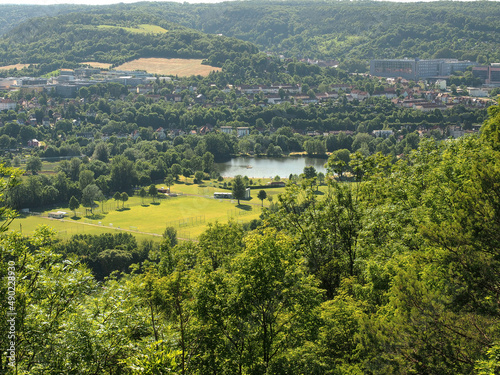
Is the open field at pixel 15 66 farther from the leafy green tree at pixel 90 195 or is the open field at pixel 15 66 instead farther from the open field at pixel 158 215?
the leafy green tree at pixel 90 195

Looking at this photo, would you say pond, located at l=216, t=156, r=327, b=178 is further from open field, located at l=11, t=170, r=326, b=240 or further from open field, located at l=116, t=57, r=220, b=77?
open field, located at l=116, t=57, r=220, b=77

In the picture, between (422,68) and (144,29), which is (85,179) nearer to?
(422,68)

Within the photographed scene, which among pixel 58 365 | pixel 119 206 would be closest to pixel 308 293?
pixel 58 365

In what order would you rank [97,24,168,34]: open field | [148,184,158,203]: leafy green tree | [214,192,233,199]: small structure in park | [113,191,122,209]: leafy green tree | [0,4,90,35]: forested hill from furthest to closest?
1. [0,4,90,35]: forested hill
2. [97,24,168,34]: open field
3. [148,184,158,203]: leafy green tree
4. [214,192,233,199]: small structure in park
5. [113,191,122,209]: leafy green tree

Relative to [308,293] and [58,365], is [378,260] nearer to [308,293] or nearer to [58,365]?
[308,293]

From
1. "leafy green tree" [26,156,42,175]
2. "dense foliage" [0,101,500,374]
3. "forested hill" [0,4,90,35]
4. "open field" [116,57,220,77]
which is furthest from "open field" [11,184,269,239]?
"forested hill" [0,4,90,35]

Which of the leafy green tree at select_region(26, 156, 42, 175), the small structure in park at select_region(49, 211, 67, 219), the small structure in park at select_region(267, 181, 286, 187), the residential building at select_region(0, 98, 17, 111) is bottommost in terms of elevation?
the small structure in park at select_region(49, 211, 67, 219)

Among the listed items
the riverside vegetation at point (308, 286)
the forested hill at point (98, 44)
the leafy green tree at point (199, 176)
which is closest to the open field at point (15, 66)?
the forested hill at point (98, 44)

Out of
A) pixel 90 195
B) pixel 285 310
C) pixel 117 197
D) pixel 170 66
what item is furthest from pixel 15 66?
pixel 285 310
